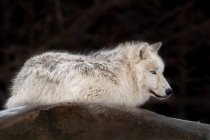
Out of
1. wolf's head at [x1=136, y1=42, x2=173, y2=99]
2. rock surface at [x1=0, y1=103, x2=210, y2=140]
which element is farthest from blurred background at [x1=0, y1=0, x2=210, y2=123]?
rock surface at [x1=0, y1=103, x2=210, y2=140]

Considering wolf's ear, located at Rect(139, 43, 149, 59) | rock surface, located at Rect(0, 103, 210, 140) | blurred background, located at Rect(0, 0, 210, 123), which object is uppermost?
blurred background, located at Rect(0, 0, 210, 123)

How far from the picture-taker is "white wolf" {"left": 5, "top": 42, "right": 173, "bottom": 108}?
852 cm

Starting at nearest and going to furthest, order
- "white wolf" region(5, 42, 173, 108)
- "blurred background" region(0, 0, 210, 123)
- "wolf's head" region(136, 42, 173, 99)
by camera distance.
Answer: "white wolf" region(5, 42, 173, 108) → "wolf's head" region(136, 42, 173, 99) → "blurred background" region(0, 0, 210, 123)

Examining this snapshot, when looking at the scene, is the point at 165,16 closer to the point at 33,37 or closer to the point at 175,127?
the point at 33,37

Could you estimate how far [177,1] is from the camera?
18391 mm

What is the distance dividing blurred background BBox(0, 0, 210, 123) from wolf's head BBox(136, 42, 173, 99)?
321 inches

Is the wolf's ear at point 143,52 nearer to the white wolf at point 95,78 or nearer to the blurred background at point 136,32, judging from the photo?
the white wolf at point 95,78

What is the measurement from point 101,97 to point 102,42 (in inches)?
364

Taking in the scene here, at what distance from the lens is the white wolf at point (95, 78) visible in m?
8.52

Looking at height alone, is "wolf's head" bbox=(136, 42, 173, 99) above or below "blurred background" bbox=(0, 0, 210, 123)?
below

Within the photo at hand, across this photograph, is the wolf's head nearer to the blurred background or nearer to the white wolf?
the white wolf

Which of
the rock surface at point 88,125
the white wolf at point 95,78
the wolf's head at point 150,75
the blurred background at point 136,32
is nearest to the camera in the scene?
the rock surface at point 88,125

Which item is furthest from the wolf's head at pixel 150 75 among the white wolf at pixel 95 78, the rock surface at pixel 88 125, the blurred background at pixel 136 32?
the blurred background at pixel 136 32

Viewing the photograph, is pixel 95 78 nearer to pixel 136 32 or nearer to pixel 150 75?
pixel 150 75
